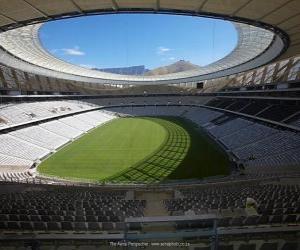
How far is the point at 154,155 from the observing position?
33.8 metres

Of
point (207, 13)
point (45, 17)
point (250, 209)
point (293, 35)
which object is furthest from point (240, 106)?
point (250, 209)

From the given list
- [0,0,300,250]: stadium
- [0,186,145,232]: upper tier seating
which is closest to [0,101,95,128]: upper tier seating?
[0,0,300,250]: stadium

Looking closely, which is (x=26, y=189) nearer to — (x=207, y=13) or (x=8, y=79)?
(x=207, y=13)

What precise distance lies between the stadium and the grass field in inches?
5.2

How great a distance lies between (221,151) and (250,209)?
85.6 ft

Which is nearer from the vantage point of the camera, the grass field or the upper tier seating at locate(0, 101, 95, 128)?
the grass field

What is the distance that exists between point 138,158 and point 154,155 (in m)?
2.04

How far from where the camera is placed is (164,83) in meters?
87.5

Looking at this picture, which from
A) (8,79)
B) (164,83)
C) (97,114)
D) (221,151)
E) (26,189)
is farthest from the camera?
(164,83)

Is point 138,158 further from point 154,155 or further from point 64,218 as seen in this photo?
point 64,218

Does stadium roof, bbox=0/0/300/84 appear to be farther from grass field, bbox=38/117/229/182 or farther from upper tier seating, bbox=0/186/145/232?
grass field, bbox=38/117/229/182

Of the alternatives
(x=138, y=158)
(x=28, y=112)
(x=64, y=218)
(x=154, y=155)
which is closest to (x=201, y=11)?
(x=64, y=218)

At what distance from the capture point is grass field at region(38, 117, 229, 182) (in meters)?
27.0

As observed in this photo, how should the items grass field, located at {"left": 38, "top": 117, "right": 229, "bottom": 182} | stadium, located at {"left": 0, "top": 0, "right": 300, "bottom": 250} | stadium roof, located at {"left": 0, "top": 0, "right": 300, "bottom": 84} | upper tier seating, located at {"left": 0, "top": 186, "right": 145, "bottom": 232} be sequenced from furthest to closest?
grass field, located at {"left": 38, "top": 117, "right": 229, "bottom": 182}, stadium roof, located at {"left": 0, "top": 0, "right": 300, "bottom": 84}, upper tier seating, located at {"left": 0, "top": 186, "right": 145, "bottom": 232}, stadium, located at {"left": 0, "top": 0, "right": 300, "bottom": 250}
